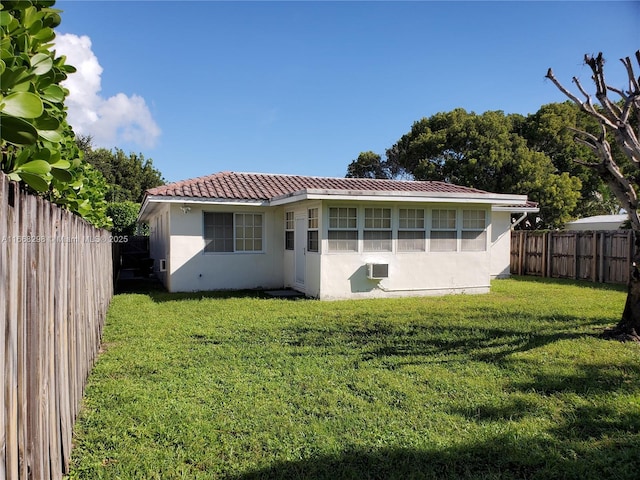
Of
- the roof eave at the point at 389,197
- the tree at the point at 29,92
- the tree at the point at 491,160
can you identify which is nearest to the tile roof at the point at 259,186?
the roof eave at the point at 389,197

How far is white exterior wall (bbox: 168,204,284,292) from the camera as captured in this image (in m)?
12.6

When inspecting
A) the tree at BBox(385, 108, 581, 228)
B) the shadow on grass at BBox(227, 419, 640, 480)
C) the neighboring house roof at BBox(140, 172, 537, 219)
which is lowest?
the shadow on grass at BBox(227, 419, 640, 480)

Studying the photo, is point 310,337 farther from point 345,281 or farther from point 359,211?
point 359,211

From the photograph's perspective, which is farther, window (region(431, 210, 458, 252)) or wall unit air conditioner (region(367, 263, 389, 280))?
window (region(431, 210, 458, 252))

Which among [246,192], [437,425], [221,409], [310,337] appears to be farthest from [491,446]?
[246,192]

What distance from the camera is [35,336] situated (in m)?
2.25

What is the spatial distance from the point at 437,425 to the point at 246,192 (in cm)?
1027

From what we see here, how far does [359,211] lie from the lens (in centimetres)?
1170

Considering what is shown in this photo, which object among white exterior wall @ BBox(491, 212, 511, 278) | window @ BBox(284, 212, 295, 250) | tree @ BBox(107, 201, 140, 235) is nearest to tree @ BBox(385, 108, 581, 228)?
white exterior wall @ BBox(491, 212, 511, 278)

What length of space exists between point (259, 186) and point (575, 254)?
11945mm

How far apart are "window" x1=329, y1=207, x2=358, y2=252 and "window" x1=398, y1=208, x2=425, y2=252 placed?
4.64 feet

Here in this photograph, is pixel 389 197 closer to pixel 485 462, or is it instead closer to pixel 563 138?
pixel 485 462

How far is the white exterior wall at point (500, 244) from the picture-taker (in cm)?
1722

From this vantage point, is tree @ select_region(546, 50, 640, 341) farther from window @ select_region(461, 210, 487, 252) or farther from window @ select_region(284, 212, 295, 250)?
window @ select_region(284, 212, 295, 250)
